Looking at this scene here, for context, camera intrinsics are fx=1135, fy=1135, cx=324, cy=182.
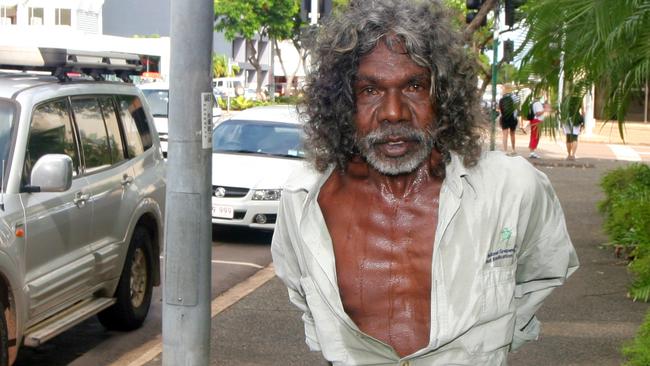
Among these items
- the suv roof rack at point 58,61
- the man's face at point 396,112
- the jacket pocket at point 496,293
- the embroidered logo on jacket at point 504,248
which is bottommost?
the jacket pocket at point 496,293

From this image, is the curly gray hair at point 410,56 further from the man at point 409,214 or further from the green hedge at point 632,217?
the green hedge at point 632,217

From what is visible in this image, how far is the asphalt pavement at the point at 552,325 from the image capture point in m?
7.80

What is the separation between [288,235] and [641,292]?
239 inches

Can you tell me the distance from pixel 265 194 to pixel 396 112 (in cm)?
1027

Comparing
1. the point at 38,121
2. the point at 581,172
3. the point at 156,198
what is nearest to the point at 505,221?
the point at 38,121

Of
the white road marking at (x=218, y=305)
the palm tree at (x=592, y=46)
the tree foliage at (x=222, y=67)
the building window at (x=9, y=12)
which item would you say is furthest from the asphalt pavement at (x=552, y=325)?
the tree foliage at (x=222, y=67)

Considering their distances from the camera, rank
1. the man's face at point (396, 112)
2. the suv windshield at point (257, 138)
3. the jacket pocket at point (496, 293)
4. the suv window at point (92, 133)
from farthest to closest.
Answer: the suv windshield at point (257, 138) < the suv window at point (92, 133) < the man's face at point (396, 112) < the jacket pocket at point (496, 293)

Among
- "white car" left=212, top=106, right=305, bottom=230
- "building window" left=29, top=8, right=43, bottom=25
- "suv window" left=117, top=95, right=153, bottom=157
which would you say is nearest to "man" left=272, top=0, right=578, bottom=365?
"suv window" left=117, top=95, right=153, bottom=157

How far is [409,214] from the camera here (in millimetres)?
3111

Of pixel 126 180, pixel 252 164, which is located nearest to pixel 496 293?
pixel 126 180

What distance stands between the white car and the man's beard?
9.21m

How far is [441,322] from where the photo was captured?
9.54 feet

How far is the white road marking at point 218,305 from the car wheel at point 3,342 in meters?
1.31

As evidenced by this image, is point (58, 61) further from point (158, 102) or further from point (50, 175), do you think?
point (158, 102)
